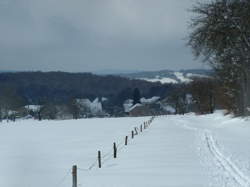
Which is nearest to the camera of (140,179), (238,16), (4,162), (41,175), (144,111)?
(140,179)

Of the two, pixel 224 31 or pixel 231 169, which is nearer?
pixel 231 169

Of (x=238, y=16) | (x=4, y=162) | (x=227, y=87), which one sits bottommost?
(x=4, y=162)

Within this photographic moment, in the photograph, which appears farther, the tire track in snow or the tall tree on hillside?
the tall tree on hillside

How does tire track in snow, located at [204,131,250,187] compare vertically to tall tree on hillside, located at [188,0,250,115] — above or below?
below

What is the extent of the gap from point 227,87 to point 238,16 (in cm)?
2623

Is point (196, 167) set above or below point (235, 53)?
below

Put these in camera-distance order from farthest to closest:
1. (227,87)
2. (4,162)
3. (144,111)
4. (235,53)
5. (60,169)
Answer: (144,111), (227,87), (235,53), (4,162), (60,169)

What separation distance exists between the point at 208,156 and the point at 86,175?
6910 mm

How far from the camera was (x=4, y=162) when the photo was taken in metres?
25.5

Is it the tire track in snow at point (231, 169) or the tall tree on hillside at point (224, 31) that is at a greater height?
the tall tree on hillside at point (224, 31)

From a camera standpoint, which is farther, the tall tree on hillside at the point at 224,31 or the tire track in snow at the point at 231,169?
the tall tree on hillside at the point at 224,31

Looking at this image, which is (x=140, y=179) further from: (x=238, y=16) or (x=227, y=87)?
(x=227, y=87)

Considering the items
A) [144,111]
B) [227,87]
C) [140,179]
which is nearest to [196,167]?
[140,179]

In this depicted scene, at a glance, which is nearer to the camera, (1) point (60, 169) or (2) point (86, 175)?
(2) point (86, 175)
